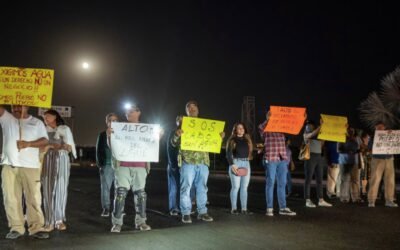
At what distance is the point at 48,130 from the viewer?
8867 mm

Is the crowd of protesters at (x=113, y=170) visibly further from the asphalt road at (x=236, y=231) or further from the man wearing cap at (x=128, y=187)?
the asphalt road at (x=236, y=231)

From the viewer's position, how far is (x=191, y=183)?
32.5 ft

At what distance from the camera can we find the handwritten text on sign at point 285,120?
11008 mm

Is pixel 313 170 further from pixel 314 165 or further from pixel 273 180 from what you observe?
pixel 273 180

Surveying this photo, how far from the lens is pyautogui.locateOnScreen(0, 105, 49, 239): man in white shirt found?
7984 millimetres

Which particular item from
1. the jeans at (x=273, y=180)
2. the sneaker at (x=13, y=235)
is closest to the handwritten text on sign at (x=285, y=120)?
the jeans at (x=273, y=180)

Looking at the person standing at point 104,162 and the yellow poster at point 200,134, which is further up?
the yellow poster at point 200,134

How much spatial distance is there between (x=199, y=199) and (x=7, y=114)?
3.87 meters

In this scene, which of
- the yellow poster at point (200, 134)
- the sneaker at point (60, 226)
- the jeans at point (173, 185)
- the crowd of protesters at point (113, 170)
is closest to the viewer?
the crowd of protesters at point (113, 170)

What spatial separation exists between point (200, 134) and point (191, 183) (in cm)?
94

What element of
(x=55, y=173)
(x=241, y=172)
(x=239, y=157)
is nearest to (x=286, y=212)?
(x=241, y=172)

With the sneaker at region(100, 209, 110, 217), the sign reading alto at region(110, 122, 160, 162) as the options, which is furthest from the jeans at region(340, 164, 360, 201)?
the sign reading alto at region(110, 122, 160, 162)

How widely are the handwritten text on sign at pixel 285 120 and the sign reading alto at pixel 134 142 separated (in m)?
2.95

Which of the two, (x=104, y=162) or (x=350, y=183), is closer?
(x=104, y=162)
